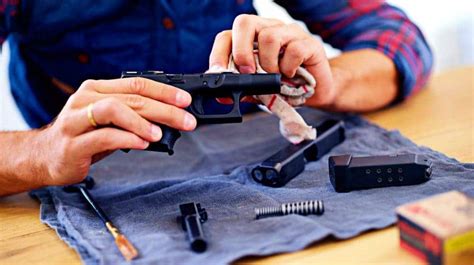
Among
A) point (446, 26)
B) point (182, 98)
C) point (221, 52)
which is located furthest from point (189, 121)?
point (446, 26)

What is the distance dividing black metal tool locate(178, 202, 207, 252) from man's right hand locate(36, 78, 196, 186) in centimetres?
10

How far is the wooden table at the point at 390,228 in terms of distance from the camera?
2.39 feet

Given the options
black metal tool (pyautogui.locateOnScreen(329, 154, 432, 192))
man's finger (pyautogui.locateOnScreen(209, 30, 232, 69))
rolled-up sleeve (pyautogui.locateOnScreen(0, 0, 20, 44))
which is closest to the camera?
black metal tool (pyautogui.locateOnScreen(329, 154, 432, 192))

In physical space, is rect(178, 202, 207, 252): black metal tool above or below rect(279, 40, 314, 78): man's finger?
below

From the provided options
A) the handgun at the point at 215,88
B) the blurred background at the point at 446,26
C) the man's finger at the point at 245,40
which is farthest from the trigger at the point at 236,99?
the blurred background at the point at 446,26

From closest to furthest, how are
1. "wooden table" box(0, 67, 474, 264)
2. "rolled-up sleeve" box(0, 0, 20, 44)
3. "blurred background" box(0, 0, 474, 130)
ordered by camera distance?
"wooden table" box(0, 67, 474, 264) < "rolled-up sleeve" box(0, 0, 20, 44) < "blurred background" box(0, 0, 474, 130)

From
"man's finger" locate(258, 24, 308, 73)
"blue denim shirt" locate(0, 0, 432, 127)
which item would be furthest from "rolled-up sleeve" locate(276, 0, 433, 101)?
"man's finger" locate(258, 24, 308, 73)

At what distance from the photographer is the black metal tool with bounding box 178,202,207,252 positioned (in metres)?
0.74

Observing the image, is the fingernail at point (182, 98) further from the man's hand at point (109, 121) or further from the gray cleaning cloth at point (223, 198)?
the gray cleaning cloth at point (223, 198)

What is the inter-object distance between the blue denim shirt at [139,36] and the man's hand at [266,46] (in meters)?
0.29

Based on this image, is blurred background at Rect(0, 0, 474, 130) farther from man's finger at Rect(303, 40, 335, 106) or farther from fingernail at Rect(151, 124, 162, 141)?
fingernail at Rect(151, 124, 162, 141)

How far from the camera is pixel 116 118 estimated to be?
0.85m

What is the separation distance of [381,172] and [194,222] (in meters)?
0.24

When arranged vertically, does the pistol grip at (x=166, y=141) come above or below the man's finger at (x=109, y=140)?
below
